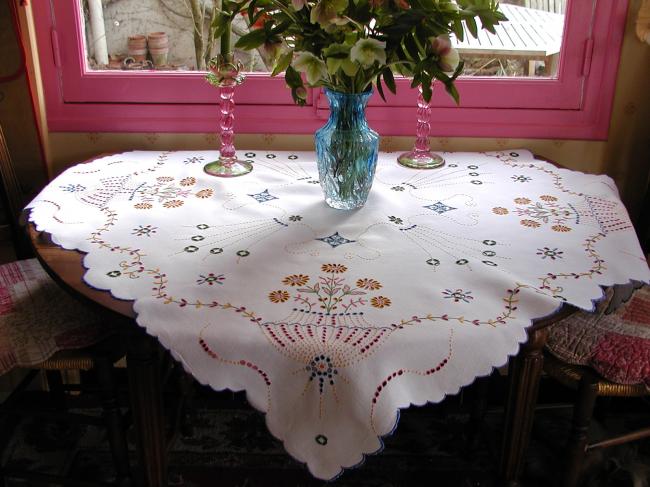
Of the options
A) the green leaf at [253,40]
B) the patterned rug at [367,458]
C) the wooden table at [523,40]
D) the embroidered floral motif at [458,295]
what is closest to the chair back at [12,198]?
the patterned rug at [367,458]

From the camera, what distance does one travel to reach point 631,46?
196cm

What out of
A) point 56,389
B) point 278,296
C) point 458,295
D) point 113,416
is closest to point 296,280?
point 278,296

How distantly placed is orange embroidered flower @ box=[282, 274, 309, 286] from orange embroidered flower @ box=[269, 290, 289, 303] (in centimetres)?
3

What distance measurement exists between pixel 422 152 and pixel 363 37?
59 cm

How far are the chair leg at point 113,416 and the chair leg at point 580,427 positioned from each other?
100cm

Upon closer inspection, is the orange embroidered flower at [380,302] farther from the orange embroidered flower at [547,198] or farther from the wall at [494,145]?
the wall at [494,145]

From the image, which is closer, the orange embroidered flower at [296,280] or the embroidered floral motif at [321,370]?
the embroidered floral motif at [321,370]

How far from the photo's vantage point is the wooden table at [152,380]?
4.10 ft

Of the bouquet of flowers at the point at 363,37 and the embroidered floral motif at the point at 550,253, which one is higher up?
the bouquet of flowers at the point at 363,37

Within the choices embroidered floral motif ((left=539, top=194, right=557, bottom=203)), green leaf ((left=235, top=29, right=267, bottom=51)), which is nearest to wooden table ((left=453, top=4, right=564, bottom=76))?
embroidered floral motif ((left=539, top=194, right=557, bottom=203))

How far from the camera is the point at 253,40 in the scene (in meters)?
1.48

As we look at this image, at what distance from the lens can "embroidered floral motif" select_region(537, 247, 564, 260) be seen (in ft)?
4.59

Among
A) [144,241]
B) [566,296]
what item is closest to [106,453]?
[144,241]

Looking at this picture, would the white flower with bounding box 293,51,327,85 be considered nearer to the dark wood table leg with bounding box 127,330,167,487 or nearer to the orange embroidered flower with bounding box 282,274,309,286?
the orange embroidered flower with bounding box 282,274,309,286
